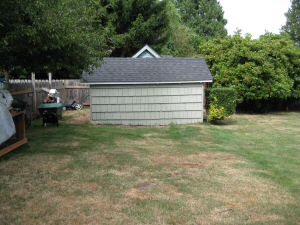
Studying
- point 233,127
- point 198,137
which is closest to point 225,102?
point 233,127

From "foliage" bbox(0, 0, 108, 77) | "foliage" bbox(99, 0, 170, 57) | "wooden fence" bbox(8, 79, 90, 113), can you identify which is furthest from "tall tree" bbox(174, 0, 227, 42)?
"foliage" bbox(0, 0, 108, 77)

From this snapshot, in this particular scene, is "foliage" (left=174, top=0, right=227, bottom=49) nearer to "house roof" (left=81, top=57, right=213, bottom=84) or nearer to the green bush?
"house roof" (left=81, top=57, right=213, bottom=84)

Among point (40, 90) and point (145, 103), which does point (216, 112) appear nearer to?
point (145, 103)

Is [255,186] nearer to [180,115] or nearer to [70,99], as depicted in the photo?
[180,115]

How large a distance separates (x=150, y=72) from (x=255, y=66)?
23.8 feet

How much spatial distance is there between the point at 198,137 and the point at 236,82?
8.27 metres

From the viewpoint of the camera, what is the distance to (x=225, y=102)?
14688 millimetres

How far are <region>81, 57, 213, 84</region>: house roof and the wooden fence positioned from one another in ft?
8.19

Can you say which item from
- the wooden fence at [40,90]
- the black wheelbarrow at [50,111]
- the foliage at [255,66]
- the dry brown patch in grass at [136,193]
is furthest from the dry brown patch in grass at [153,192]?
the foliage at [255,66]

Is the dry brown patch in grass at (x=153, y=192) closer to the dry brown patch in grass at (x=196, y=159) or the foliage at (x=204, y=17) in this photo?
the dry brown patch in grass at (x=196, y=159)

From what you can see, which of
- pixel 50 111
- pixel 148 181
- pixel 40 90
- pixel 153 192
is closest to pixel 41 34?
pixel 148 181

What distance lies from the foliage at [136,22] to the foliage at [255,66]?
871cm

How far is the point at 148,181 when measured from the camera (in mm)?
6055

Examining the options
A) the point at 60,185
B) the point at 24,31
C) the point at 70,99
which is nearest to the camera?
the point at 60,185
